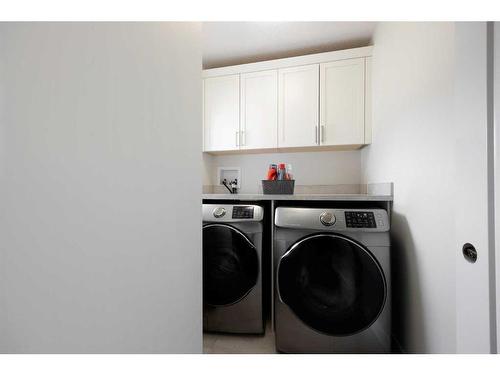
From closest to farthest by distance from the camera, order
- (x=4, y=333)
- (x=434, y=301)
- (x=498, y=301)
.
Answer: (x=4, y=333) → (x=498, y=301) → (x=434, y=301)

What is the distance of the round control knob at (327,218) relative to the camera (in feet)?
4.58

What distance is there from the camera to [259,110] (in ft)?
7.23

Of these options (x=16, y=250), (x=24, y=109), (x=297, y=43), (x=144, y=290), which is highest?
(x=297, y=43)

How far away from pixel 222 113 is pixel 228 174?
2.07ft

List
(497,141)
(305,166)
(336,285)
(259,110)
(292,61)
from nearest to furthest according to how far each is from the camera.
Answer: (497,141) → (336,285) → (292,61) → (259,110) → (305,166)

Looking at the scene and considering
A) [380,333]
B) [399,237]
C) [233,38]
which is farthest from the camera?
[233,38]

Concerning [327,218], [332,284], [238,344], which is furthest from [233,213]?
[238,344]

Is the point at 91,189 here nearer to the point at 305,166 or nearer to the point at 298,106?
the point at 298,106

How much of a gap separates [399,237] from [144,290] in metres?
1.48

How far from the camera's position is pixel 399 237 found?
4.70 feet

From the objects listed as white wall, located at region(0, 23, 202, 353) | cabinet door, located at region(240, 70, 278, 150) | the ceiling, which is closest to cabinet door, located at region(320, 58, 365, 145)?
the ceiling

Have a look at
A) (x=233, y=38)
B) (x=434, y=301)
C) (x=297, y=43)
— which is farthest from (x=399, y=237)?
(x=233, y=38)

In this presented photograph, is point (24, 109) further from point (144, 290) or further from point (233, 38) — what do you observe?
point (233, 38)

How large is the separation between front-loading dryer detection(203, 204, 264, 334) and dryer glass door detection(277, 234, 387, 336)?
25 centimetres
